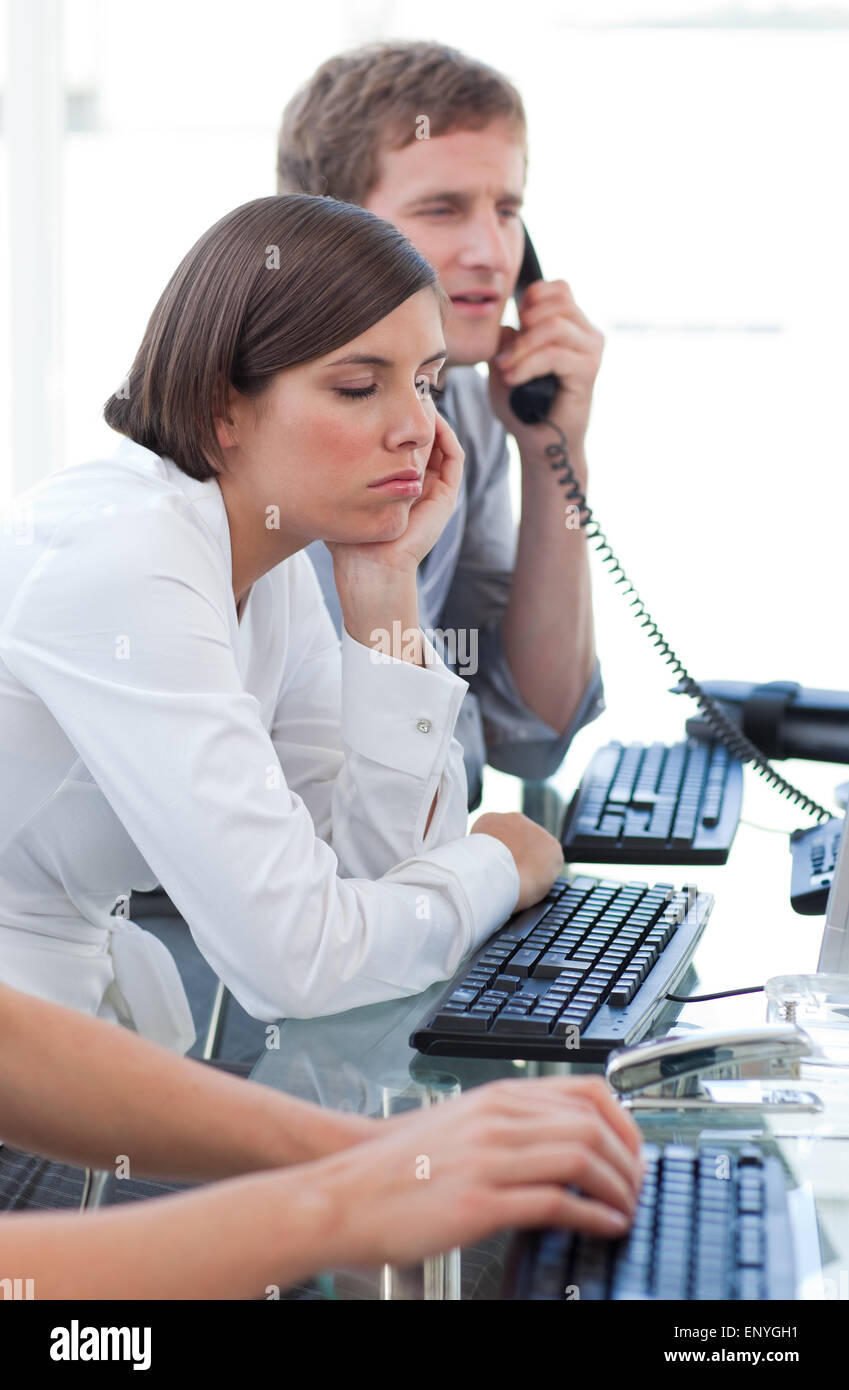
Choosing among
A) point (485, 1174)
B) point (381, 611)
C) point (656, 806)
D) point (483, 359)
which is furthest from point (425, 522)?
point (485, 1174)

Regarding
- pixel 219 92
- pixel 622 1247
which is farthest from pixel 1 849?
pixel 219 92

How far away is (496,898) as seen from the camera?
1098 mm

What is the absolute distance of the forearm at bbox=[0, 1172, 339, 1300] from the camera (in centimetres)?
58

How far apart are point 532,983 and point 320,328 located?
52 cm

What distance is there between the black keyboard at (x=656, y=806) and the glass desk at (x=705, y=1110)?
42 millimetres

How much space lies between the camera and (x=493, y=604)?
6.07 feet

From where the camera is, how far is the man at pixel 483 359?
163 cm

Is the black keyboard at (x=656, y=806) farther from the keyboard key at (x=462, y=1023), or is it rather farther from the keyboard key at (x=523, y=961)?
the keyboard key at (x=462, y=1023)

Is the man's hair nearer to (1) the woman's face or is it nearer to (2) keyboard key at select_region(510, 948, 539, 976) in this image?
(1) the woman's face

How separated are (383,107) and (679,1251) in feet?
4.55

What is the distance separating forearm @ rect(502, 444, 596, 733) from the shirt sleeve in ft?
0.05

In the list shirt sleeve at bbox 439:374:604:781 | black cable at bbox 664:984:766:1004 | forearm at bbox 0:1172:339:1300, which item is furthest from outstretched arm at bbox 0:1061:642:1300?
shirt sleeve at bbox 439:374:604:781

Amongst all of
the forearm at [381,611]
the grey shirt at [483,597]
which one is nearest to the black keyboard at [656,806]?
the grey shirt at [483,597]
